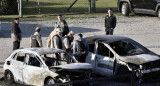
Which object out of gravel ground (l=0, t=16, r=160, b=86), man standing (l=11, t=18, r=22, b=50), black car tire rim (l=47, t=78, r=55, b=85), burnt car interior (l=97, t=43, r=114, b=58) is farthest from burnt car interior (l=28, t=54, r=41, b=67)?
gravel ground (l=0, t=16, r=160, b=86)

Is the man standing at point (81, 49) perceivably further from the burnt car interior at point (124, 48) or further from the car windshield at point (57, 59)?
the car windshield at point (57, 59)

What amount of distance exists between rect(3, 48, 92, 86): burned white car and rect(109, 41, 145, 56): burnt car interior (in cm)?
169

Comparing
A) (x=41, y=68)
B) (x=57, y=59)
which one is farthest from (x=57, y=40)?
(x=41, y=68)

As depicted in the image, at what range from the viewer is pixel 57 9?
97.1ft

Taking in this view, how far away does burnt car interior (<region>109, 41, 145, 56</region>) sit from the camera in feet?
47.0

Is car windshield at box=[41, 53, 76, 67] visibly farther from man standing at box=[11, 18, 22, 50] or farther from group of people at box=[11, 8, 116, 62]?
man standing at box=[11, 18, 22, 50]

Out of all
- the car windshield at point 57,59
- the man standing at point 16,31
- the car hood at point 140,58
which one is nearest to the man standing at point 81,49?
the car windshield at point 57,59

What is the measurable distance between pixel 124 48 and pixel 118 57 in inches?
29.8

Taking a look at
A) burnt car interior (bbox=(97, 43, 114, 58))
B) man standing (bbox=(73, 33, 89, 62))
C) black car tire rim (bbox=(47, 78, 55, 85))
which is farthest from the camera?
man standing (bbox=(73, 33, 89, 62))

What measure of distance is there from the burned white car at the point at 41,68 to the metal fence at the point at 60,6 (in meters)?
13.8

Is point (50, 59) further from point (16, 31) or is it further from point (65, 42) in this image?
point (16, 31)

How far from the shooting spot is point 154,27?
77.5ft

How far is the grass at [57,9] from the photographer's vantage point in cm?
2675

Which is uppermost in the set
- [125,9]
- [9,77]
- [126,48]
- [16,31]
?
[125,9]
